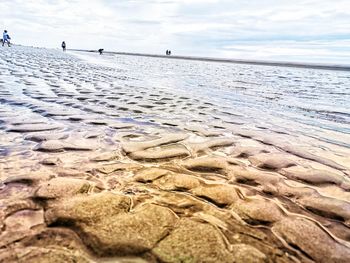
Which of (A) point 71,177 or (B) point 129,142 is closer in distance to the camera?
(A) point 71,177

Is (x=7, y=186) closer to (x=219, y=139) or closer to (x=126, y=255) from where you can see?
(x=126, y=255)

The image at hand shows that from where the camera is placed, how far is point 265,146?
4.50 metres

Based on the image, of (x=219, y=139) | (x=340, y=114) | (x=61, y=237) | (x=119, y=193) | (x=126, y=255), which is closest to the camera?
(x=126, y=255)

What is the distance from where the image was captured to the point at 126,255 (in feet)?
6.12

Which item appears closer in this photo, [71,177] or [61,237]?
[61,237]

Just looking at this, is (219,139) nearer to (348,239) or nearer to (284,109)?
(348,239)

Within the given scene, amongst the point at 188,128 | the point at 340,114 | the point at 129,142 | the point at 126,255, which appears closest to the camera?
the point at 126,255

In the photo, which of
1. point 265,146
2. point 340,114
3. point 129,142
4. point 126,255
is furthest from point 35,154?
point 340,114

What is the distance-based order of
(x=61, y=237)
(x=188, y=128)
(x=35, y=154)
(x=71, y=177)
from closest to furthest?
(x=61, y=237)
(x=71, y=177)
(x=35, y=154)
(x=188, y=128)

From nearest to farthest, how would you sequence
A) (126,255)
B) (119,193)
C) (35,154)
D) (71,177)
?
1. (126,255)
2. (119,193)
3. (71,177)
4. (35,154)

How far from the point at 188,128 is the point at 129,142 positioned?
1349 mm

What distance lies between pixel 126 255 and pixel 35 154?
86.6 inches

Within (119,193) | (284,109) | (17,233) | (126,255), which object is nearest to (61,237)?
(17,233)

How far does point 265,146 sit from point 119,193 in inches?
101
